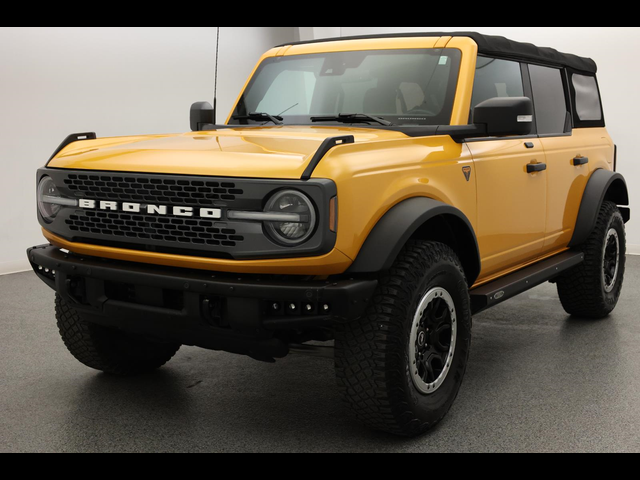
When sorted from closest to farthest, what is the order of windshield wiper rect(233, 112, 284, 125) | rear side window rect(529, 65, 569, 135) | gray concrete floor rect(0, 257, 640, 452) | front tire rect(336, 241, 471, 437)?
front tire rect(336, 241, 471, 437) < gray concrete floor rect(0, 257, 640, 452) < windshield wiper rect(233, 112, 284, 125) < rear side window rect(529, 65, 569, 135)

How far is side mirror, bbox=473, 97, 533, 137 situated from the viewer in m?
3.42

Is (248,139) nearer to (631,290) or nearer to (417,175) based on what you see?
(417,175)

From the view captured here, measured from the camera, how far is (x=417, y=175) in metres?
3.13

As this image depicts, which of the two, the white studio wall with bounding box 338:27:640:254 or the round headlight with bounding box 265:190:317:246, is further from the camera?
the white studio wall with bounding box 338:27:640:254

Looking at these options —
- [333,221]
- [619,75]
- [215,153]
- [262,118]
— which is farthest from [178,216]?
[619,75]

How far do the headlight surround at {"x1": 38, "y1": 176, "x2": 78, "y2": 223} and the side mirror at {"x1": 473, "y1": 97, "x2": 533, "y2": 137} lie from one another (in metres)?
1.99

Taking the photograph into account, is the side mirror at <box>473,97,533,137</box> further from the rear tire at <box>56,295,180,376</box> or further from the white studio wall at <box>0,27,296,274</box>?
the white studio wall at <box>0,27,296,274</box>

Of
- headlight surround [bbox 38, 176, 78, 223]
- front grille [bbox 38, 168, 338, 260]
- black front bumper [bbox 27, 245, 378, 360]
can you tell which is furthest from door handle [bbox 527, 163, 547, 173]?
headlight surround [bbox 38, 176, 78, 223]

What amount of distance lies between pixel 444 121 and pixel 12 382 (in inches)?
107

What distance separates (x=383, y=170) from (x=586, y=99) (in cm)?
306

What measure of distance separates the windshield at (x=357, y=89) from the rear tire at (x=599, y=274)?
1924 millimetres

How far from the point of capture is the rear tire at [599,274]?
5.02m

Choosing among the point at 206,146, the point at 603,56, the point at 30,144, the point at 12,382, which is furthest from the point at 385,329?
the point at 603,56

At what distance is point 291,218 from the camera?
2650 mm
